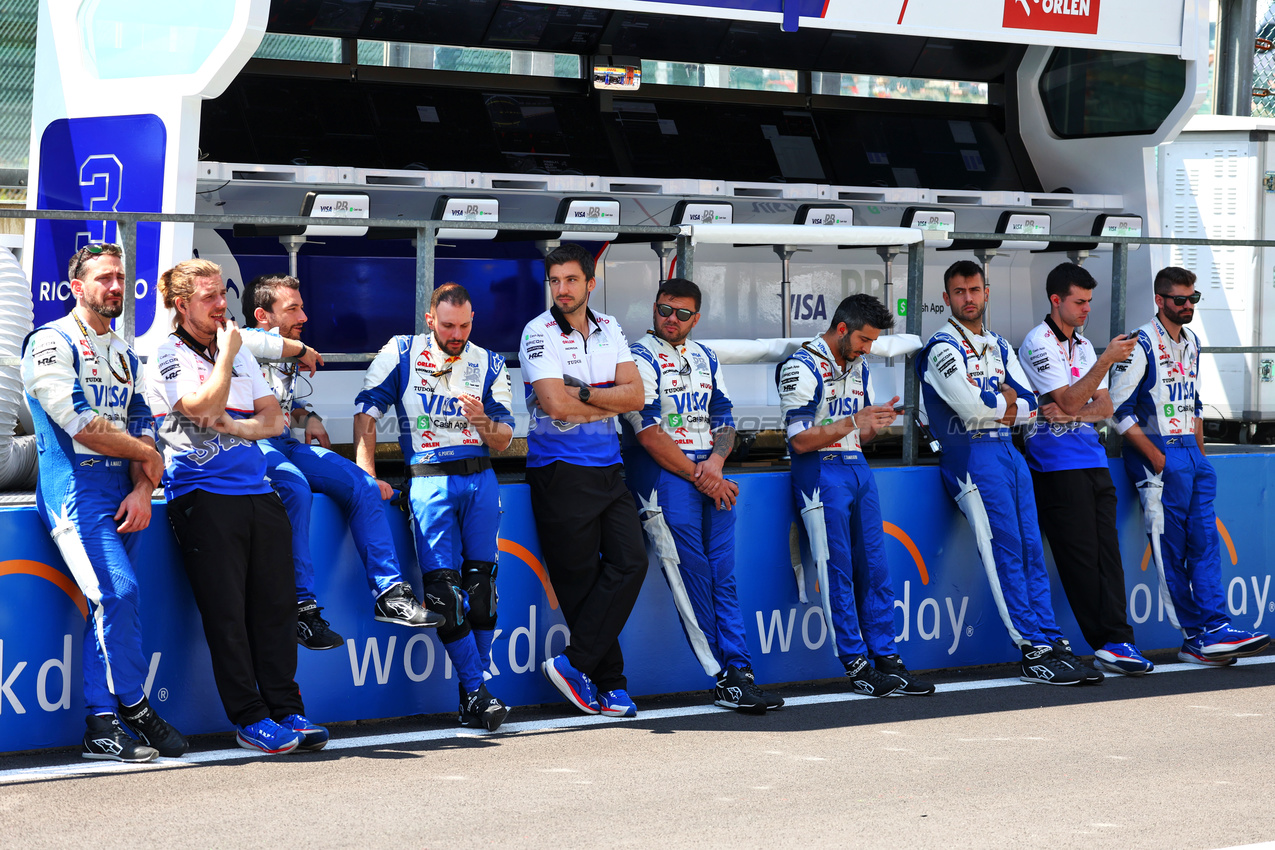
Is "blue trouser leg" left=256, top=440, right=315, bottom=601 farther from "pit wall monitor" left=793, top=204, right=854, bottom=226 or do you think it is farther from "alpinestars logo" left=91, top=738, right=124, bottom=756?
"pit wall monitor" left=793, top=204, right=854, bottom=226

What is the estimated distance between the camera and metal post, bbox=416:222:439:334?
270 inches

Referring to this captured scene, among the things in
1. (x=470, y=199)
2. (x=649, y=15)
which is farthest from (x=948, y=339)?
(x=649, y=15)

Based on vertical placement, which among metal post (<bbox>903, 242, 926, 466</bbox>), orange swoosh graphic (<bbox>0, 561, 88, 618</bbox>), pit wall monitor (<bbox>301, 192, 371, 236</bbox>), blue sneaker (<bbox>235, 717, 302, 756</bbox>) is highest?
pit wall monitor (<bbox>301, 192, 371, 236</bbox>)

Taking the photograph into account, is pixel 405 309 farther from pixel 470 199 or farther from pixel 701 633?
pixel 701 633

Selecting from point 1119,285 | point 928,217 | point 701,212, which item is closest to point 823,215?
point 928,217

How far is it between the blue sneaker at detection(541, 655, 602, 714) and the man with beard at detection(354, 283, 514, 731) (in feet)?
1.10

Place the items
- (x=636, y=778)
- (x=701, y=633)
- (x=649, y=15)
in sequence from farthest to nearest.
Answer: (x=649, y=15) → (x=701, y=633) → (x=636, y=778)

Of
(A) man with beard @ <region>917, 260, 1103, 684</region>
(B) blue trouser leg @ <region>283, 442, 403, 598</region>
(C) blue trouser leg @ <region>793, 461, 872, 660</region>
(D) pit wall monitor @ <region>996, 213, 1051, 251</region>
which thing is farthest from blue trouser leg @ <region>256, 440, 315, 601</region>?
(D) pit wall monitor @ <region>996, 213, 1051, 251</region>

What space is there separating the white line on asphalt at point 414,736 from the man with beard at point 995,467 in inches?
12.2

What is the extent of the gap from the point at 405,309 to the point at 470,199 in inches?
31.0

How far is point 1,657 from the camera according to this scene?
575 cm

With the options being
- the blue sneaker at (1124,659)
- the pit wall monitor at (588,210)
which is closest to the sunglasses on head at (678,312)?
the pit wall monitor at (588,210)

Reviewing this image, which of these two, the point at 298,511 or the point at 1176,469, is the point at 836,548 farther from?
the point at 298,511

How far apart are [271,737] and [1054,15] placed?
6.56m
